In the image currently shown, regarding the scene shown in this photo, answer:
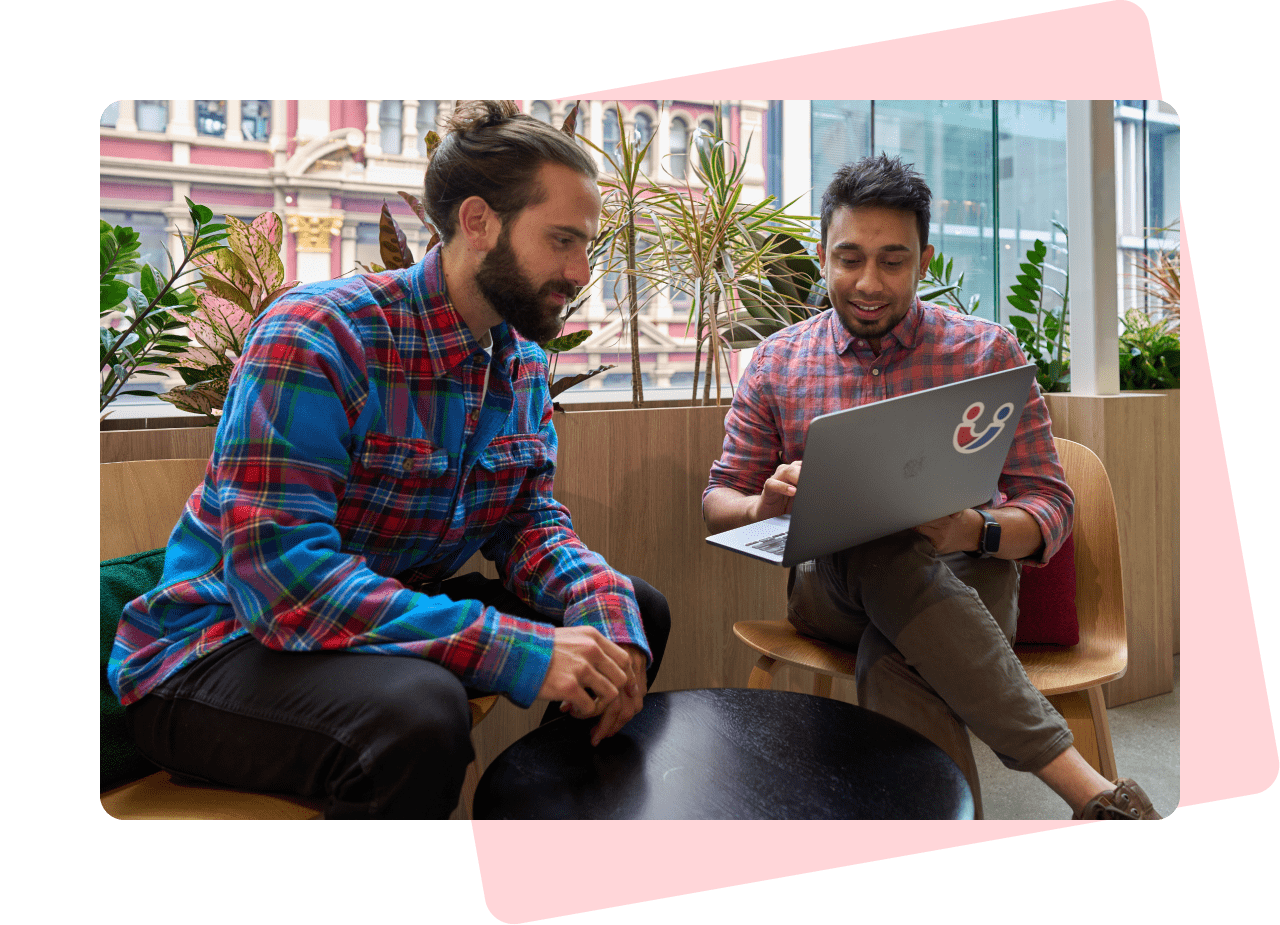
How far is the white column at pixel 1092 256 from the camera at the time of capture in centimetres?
185

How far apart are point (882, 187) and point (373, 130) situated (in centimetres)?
92

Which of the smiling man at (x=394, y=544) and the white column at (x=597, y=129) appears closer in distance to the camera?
the smiling man at (x=394, y=544)

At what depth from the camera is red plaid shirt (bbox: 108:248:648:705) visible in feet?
3.54

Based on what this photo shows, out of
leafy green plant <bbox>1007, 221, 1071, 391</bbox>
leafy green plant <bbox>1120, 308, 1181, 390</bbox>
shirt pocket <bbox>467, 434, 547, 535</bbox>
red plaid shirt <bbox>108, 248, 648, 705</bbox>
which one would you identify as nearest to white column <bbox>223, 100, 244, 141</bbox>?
red plaid shirt <bbox>108, 248, 648, 705</bbox>

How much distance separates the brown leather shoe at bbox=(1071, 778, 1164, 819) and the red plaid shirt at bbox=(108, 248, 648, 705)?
73cm

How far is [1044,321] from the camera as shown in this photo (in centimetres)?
225

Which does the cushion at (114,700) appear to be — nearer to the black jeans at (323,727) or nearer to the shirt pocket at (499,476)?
the black jeans at (323,727)

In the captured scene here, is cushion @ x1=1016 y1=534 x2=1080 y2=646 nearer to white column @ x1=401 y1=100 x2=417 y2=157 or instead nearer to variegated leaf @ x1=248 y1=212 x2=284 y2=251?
white column @ x1=401 y1=100 x2=417 y2=157

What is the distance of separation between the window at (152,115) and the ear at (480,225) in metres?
0.50

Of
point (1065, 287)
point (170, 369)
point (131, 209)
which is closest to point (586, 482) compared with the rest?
point (170, 369)

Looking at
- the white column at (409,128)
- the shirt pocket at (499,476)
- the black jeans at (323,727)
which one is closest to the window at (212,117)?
the white column at (409,128)

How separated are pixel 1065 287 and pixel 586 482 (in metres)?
1.32

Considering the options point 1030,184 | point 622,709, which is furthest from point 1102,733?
point 1030,184
